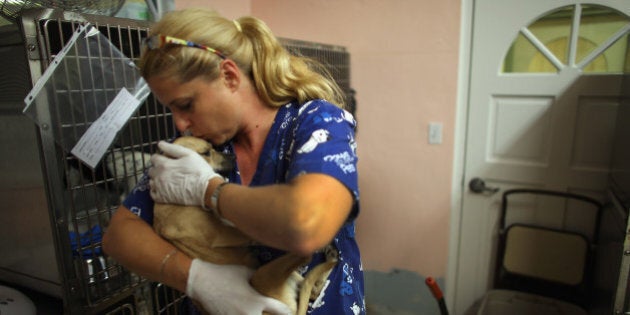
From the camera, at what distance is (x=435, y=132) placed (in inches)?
78.8

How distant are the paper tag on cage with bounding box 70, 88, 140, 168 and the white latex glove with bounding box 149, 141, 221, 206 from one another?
8.1 inches

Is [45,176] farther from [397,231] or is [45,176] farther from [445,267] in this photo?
[445,267]

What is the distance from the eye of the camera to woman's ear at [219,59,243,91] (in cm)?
70

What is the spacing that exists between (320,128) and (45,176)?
0.60 m

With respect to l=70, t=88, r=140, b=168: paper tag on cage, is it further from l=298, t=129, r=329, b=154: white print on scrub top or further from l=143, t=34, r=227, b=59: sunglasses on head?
l=298, t=129, r=329, b=154: white print on scrub top

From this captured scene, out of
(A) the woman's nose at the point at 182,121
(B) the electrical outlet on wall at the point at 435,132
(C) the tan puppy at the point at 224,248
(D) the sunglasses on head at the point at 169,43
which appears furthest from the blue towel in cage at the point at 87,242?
(B) the electrical outlet on wall at the point at 435,132

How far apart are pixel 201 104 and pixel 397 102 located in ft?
4.97

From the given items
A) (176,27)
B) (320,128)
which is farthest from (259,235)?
(176,27)

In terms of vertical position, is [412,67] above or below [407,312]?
above

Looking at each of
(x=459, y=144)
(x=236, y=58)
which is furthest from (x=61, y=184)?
(x=459, y=144)

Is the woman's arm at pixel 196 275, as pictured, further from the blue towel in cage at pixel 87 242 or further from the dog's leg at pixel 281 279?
the blue towel in cage at pixel 87 242

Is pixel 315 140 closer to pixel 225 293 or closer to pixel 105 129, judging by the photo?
pixel 225 293

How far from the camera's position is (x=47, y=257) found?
0.89 metres

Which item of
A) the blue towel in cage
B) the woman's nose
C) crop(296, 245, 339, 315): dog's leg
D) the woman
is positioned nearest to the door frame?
the woman
